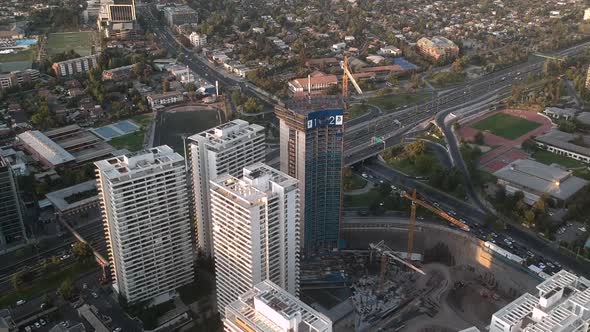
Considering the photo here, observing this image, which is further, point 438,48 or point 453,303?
point 438,48

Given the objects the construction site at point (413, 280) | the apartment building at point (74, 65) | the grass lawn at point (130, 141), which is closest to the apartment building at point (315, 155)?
the construction site at point (413, 280)

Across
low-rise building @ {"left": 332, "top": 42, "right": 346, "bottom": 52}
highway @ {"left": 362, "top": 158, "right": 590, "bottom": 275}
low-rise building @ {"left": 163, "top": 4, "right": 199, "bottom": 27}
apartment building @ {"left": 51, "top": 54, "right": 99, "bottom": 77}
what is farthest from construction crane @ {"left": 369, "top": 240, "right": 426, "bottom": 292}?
low-rise building @ {"left": 163, "top": 4, "right": 199, "bottom": 27}

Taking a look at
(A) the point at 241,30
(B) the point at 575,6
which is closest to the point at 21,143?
(A) the point at 241,30

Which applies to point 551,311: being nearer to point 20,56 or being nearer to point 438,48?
point 438,48

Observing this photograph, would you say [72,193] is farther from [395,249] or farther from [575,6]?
[575,6]

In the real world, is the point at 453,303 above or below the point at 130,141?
below

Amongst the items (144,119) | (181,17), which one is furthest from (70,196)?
(181,17)
